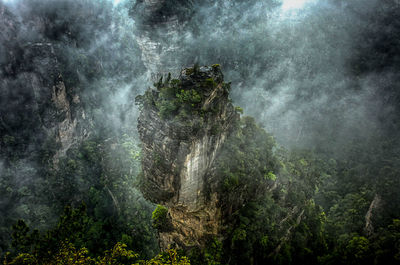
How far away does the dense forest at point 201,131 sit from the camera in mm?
13711

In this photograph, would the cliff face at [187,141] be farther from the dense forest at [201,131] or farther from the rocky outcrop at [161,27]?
the rocky outcrop at [161,27]

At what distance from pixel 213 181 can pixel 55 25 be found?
2946cm

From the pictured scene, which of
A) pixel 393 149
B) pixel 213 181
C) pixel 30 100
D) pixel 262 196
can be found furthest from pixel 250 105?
pixel 30 100

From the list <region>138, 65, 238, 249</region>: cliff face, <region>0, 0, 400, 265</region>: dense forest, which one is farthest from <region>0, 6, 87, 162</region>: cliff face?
<region>138, 65, 238, 249</region>: cliff face

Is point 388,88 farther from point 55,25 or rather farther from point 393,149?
point 55,25

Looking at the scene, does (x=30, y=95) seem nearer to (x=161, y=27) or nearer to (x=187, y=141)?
(x=161, y=27)

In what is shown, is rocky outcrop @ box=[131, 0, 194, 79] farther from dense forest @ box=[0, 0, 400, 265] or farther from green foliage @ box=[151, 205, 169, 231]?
green foliage @ box=[151, 205, 169, 231]

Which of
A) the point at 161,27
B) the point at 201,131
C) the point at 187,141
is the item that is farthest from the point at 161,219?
the point at 161,27

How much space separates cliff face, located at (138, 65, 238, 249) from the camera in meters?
12.6

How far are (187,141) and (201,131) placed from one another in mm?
1005

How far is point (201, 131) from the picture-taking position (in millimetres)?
12875

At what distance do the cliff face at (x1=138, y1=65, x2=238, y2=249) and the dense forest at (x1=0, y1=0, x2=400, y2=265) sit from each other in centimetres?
10

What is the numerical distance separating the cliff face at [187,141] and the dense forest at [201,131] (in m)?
0.10

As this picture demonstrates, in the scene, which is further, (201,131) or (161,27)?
(161,27)
